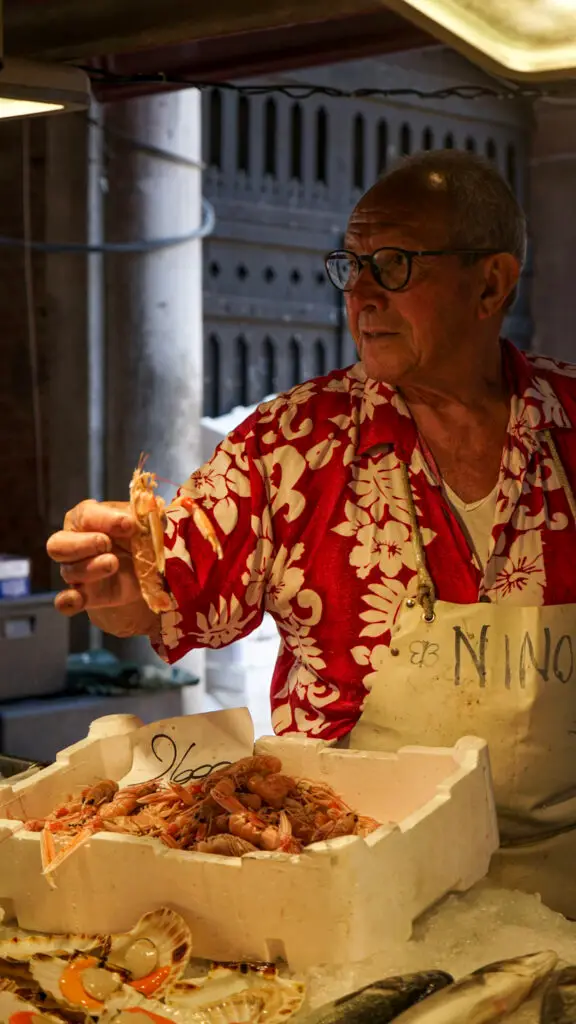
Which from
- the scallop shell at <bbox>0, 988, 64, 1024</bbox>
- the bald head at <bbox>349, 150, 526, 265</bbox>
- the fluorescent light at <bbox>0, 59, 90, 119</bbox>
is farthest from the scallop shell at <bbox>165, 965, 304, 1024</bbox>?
the fluorescent light at <bbox>0, 59, 90, 119</bbox>

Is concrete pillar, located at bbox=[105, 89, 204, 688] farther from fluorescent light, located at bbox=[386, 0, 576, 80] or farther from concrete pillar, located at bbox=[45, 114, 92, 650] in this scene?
fluorescent light, located at bbox=[386, 0, 576, 80]

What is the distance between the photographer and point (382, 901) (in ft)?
5.15

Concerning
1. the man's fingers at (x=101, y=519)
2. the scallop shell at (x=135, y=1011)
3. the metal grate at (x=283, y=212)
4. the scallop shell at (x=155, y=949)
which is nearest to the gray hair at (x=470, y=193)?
the man's fingers at (x=101, y=519)

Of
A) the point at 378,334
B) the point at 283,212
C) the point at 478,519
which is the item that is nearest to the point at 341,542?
the point at 478,519

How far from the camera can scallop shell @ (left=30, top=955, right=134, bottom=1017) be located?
150 centimetres

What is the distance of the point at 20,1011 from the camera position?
1.46 metres

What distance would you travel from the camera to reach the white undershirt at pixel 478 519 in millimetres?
2322

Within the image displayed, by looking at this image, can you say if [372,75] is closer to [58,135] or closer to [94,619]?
[58,135]

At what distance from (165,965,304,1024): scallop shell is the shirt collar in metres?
1.09

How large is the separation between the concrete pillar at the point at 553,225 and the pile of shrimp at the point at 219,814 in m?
6.59

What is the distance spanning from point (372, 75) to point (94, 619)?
5958 mm

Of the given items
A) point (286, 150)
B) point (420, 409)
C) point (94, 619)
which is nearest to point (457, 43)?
point (420, 409)

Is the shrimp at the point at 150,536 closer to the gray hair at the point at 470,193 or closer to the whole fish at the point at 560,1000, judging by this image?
the gray hair at the point at 470,193

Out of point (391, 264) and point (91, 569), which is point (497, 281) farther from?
point (91, 569)
